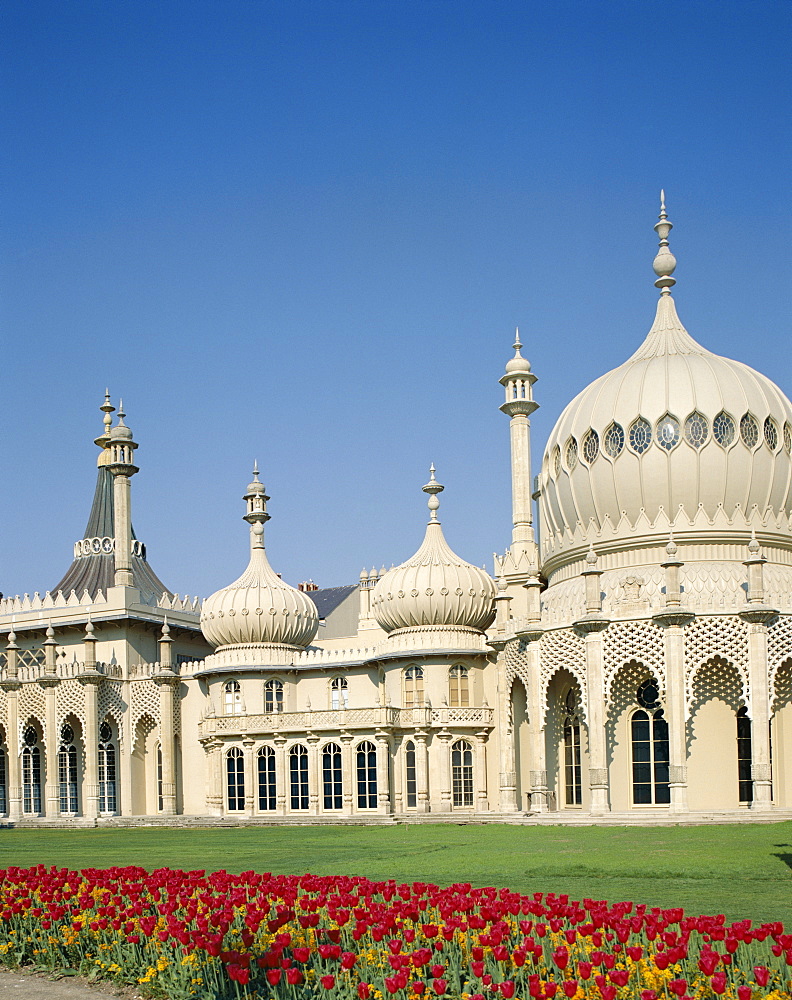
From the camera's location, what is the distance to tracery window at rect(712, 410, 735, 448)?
35.6 meters

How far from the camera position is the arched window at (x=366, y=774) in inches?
1576

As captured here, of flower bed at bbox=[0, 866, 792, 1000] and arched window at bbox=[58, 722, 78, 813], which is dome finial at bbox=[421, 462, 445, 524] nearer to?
arched window at bbox=[58, 722, 78, 813]

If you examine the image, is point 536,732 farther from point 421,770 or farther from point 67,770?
point 67,770

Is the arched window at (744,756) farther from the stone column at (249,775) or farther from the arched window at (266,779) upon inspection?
the stone column at (249,775)

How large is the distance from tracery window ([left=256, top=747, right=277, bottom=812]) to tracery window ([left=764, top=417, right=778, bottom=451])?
19.8 m

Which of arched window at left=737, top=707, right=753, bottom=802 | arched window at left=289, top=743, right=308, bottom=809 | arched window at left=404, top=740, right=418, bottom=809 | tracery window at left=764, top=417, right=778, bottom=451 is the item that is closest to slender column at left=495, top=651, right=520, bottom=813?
arched window at left=404, top=740, right=418, bottom=809

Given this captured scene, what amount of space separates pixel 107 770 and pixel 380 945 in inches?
1545

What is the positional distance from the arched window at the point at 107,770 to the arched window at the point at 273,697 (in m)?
7.03

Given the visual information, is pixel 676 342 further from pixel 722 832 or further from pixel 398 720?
pixel 722 832

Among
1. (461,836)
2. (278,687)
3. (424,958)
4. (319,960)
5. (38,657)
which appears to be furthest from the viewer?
(38,657)

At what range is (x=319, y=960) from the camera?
363 inches

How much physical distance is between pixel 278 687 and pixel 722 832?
2199cm

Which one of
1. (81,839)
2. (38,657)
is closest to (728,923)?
(81,839)

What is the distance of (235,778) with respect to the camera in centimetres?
4278
